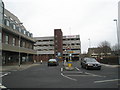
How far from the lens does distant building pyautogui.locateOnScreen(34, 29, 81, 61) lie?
81.6 m

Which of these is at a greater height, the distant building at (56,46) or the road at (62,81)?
the distant building at (56,46)

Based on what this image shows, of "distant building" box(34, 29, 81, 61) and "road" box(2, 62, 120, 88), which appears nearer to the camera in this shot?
"road" box(2, 62, 120, 88)

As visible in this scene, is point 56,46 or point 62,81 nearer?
point 62,81

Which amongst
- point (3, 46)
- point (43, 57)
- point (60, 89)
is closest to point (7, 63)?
point (3, 46)

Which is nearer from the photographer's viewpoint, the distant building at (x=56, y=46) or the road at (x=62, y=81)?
the road at (x=62, y=81)

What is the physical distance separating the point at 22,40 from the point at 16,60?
5424 mm

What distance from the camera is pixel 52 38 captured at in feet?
287

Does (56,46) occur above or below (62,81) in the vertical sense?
above

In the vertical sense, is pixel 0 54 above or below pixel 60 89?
above

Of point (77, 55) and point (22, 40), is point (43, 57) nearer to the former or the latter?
point (77, 55)

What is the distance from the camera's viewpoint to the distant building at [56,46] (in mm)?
81625

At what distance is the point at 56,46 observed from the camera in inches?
3248

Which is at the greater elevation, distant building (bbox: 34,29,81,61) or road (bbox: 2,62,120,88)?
distant building (bbox: 34,29,81,61)

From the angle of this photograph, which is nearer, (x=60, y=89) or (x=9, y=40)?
(x=60, y=89)
